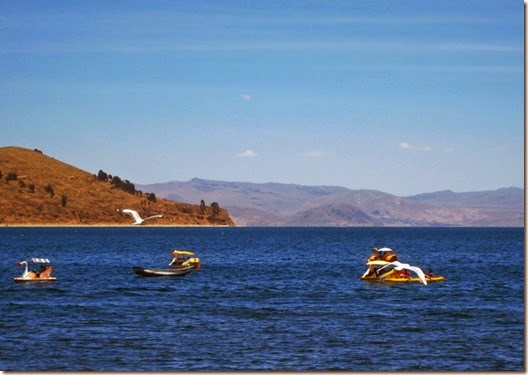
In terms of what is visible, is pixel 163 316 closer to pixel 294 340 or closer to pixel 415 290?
pixel 294 340

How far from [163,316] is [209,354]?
1680 centimetres

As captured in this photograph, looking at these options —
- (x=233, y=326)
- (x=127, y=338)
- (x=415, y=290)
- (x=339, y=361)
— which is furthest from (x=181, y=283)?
(x=339, y=361)

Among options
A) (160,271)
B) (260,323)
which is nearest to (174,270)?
(160,271)

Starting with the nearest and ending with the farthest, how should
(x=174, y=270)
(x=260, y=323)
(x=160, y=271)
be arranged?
(x=260, y=323) < (x=160, y=271) < (x=174, y=270)

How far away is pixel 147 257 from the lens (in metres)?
146

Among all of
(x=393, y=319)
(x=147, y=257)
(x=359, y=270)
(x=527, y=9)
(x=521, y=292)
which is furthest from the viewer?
(x=147, y=257)

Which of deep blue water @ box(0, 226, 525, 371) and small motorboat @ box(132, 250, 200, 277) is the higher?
small motorboat @ box(132, 250, 200, 277)

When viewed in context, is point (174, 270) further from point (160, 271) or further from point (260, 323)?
point (260, 323)

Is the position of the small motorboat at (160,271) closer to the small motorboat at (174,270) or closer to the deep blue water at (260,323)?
the small motorboat at (174,270)

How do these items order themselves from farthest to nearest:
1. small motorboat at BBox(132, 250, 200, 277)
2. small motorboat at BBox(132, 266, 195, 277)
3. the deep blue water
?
small motorboat at BBox(132, 250, 200, 277) → small motorboat at BBox(132, 266, 195, 277) → the deep blue water

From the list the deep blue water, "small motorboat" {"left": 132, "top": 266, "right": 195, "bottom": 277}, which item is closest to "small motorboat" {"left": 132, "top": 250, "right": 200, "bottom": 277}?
"small motorboat" {"left": 132, "top": 266, "right": 195, "bottom": 277}

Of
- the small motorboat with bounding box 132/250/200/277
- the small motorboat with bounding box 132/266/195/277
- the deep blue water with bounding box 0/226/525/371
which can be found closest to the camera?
the deep blue water with bounding box 0/226/525/371

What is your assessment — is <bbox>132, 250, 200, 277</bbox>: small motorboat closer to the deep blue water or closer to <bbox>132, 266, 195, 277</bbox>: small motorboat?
<bbox>132, 266, 195, 277</bbox>: small motorboat

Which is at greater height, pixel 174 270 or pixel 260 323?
pixel 174 270
